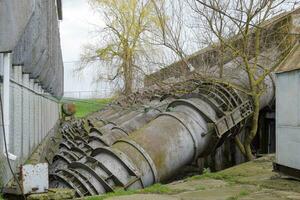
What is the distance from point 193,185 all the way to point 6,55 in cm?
436

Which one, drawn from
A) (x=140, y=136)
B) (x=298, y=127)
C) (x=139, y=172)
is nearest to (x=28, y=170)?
(x=139, y=172)

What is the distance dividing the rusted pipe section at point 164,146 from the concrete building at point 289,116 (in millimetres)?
2276

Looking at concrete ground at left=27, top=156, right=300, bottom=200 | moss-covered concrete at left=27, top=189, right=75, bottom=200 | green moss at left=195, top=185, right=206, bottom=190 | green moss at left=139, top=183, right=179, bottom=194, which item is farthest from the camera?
green moss at left=195, top=185, right=206, bottom=190

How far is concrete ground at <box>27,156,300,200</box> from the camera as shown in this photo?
7.50 meters

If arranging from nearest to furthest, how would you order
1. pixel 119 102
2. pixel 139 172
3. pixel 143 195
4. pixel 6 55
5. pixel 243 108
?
pixel 6 55
pixel 143 195
pixel 139 172
pixel 243 108
pixel 119 102

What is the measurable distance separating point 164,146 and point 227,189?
2293 millimetres

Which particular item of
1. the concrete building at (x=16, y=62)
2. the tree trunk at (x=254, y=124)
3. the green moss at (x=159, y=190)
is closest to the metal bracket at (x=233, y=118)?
the tree trunk at (x=254, y=124)

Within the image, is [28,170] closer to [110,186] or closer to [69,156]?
[110,186]

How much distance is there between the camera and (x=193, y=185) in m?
8.88

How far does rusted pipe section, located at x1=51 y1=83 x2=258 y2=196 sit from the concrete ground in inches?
35.4

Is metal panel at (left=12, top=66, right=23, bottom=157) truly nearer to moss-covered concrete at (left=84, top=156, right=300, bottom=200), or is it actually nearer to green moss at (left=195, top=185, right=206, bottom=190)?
moss-covered concrete at (left=84, top=156, right=300, bottom=200)

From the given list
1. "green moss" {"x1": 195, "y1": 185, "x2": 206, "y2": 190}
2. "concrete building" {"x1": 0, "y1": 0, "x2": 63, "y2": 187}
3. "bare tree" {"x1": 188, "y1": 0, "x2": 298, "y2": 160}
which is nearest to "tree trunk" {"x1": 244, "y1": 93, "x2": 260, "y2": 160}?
"bare tree" {"x1": 188, "y1": 0, "x2": 298, "y2": 160}

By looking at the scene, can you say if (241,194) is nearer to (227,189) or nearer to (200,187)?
(227,189)

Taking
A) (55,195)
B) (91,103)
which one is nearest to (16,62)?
(55,195)
